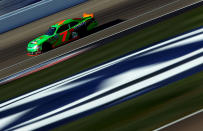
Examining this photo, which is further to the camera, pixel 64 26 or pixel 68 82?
pixel 64 26

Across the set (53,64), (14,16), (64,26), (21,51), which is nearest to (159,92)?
(53,64)

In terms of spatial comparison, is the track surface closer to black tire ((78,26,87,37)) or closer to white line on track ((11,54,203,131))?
black tire ((78,26,87,37))

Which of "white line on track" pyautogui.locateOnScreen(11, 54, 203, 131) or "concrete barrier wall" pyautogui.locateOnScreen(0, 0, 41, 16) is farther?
"concrete barrier wall" pyautogui.locateOnScreen(0, 0, 41, 16)

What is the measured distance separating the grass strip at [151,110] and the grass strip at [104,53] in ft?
15.0

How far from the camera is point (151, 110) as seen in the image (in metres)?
11.5

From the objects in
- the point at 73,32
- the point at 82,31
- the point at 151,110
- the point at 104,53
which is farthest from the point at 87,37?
the point at 151,110

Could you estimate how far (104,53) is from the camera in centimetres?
1748

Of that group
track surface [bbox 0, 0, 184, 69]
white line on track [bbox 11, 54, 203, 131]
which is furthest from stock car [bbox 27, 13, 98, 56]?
white line on track [bbox 11, 54, 203, 131]

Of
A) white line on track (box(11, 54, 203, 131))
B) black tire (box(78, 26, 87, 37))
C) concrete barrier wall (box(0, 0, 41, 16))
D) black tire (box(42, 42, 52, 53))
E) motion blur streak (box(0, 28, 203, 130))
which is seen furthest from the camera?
concrete barrier wall (box(0, 0, 41, 16))

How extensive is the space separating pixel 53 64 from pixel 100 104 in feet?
19.7

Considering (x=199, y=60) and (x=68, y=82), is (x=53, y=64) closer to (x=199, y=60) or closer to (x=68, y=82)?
(x=68, y=82)

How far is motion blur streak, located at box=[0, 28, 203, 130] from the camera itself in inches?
523

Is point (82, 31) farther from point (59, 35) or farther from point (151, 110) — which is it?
point (151, 110)

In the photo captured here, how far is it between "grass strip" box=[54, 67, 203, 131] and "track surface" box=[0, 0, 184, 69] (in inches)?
376
